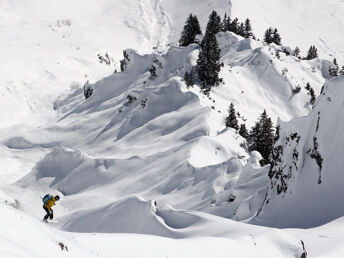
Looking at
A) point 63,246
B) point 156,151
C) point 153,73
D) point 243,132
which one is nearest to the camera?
point 63,246

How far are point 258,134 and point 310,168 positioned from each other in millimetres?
15536

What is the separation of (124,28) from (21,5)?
2142 cm

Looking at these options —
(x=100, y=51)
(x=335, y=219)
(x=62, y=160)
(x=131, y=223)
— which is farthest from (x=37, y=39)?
(x=335, y=219)

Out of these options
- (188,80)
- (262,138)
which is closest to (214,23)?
(188,80)

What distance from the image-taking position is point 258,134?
37.5m

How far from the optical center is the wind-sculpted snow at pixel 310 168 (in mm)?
20953

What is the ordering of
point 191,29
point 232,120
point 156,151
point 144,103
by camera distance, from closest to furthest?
point 156,151 → point 232,120 → point 144,103 → point 191,29

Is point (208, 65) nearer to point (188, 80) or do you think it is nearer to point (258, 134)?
→ point (188, 80)

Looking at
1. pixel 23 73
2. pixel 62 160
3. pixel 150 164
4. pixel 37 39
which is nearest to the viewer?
pixel 150 164

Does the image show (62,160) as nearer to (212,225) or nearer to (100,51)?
(212,225)

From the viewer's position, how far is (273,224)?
21.4 m

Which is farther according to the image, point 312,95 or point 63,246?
point 312,95

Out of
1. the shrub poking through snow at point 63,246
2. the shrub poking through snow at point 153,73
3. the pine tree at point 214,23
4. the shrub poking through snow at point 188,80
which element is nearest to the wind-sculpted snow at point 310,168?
the shrub poking through snow at point 63,246

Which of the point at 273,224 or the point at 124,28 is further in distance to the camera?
the point at 124,28
